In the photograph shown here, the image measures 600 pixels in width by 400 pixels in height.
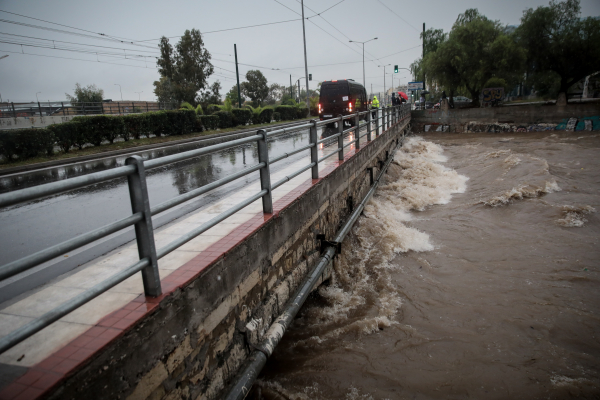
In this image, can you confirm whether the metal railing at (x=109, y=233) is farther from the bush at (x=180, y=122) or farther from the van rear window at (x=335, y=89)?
the bush at (x=180, y=122)

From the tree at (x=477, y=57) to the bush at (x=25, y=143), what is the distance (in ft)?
95.3

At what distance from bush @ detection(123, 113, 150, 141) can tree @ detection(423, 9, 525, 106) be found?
24360 mm

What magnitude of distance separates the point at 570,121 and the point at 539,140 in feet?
18.6

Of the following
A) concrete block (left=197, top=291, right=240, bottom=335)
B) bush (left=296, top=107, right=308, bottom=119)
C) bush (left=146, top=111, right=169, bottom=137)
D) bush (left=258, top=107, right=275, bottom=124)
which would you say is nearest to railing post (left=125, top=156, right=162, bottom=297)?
concrete block (left=197, top=291, right=240, bottom=335)

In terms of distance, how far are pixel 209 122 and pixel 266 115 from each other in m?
8.22

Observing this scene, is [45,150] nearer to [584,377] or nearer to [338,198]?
[338,198]

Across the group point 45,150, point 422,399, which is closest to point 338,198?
point 422,399

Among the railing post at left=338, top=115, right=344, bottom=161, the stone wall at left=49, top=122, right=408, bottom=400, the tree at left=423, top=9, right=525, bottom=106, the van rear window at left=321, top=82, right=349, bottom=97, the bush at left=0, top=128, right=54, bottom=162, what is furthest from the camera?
the tree at left=423, top=9, right=525, bottom=106

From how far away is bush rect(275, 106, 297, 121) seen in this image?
35188 millimetres

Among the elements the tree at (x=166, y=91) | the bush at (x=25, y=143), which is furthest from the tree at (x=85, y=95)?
the bush at (x=25, y=143)

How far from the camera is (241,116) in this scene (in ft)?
93.7

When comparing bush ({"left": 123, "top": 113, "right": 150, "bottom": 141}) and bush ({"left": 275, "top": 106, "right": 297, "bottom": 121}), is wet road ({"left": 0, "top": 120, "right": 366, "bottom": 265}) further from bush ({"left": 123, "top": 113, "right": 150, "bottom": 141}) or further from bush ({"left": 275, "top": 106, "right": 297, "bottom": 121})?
bush ({"left": 275, "top": 106, "right": 297, "bottom": 121})

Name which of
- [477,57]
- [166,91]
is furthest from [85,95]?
[477,57]

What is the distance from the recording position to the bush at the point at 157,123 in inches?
767
